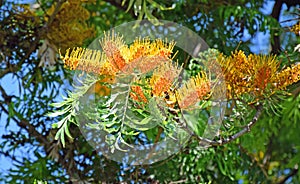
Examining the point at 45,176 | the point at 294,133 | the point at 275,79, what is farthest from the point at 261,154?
the point at 275,79

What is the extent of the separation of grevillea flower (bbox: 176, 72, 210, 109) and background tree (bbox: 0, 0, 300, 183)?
0.48m

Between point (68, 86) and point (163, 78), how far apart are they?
1009 millimetres

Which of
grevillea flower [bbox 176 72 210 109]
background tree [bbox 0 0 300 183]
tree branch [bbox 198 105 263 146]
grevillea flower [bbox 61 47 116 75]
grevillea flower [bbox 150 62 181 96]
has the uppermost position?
background tree [bbox 0 0 300 183]

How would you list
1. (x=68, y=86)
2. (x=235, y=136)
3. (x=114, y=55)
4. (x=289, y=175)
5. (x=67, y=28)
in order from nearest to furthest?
(x=114, y=55), (x=235, y=136), (x=67, y=28), (x=68, y=86), (x=289, y=175)

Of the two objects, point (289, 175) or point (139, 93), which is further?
point (289, 175)

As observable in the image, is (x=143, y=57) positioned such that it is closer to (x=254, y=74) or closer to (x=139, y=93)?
(x=139, y=93)

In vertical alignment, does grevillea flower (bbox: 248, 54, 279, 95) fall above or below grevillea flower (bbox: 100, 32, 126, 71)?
below

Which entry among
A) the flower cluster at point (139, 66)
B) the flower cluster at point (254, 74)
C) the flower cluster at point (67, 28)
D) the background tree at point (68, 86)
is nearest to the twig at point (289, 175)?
the background tree at point (68, 86)

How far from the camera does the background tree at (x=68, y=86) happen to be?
1.69 m

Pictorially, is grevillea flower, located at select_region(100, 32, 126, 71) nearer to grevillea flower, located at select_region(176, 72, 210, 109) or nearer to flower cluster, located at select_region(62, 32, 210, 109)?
flower cluster, located at select_region(62, 32, 210, 109)

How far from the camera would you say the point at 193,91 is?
1.10 m

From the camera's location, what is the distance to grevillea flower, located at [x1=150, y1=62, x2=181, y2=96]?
3.46 ft

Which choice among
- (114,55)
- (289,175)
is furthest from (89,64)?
(289,175)

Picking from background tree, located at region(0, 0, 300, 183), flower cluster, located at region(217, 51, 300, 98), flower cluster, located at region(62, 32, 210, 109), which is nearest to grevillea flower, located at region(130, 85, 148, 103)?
flower cluster, located at region(62, 32, 210, 109)
